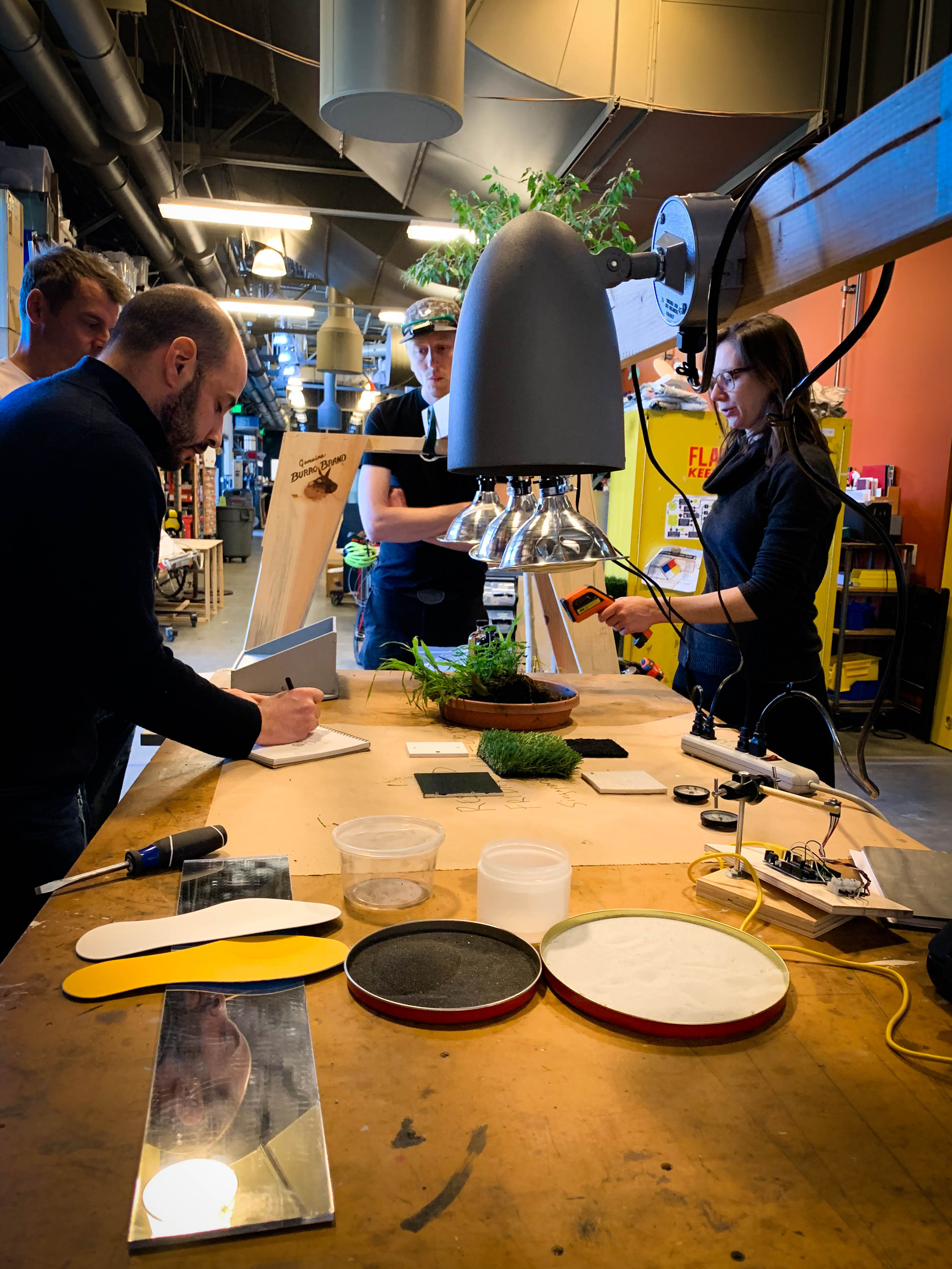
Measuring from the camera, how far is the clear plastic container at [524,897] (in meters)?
1.00

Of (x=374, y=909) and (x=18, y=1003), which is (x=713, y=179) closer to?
(x=374, y=909)

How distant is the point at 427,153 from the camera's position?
15.7ft

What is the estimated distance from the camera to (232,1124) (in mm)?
694

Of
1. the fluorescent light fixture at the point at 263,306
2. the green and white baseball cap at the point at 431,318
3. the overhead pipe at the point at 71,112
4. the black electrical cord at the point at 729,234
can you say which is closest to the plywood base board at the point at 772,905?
the black electrical cord at the point at 729,234

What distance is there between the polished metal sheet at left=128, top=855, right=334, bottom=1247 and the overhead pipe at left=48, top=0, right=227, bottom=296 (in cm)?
457

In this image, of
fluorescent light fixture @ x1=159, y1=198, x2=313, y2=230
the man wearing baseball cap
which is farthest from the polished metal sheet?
fluorescent light fixture @ x1=159, y1=198, x2=313, y2=230

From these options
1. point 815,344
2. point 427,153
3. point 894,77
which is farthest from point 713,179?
point 815,344

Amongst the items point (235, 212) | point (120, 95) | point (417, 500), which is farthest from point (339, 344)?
point (417, 500)

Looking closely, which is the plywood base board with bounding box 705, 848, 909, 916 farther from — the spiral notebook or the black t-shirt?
the black t-shirt

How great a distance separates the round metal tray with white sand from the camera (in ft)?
2.77

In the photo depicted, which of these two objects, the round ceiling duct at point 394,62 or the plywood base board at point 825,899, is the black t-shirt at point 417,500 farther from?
the plywood base board at point 825,899

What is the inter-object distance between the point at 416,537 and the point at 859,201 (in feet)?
6.03

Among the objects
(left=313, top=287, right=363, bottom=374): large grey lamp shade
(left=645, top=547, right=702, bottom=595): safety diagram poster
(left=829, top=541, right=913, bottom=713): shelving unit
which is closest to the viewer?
(left=645, top=547, right=702, bottom=595): safety diagram poster

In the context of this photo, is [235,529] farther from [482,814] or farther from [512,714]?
[482,814]
